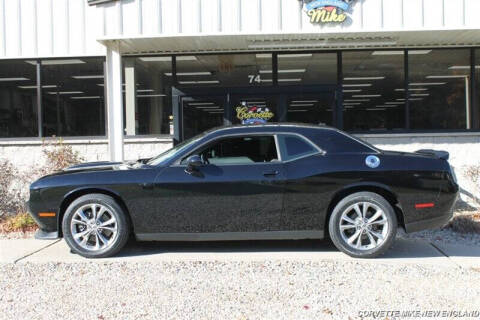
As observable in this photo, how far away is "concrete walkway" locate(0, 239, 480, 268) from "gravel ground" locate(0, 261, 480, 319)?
225mm

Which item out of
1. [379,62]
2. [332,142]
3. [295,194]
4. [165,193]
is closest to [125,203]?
[165,193]

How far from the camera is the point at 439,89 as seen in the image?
32.8ft

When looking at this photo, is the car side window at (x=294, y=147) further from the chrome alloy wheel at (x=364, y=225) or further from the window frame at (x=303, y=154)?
the chrome alloy wheel at (x=364, y=225)

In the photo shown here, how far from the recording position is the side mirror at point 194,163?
18.3 ft

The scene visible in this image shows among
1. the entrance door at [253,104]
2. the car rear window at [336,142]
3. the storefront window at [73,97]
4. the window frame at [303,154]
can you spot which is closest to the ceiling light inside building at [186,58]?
the entrance door at [253,104]

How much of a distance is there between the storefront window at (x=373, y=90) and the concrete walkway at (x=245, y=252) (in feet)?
12.1

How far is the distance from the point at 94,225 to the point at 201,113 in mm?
4566

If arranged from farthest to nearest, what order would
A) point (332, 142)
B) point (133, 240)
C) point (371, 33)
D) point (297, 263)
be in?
point (371, 33), point (133, 240), point (332, 142), point (297, 263)

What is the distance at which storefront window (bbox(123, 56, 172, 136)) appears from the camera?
10.1m

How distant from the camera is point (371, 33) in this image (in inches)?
333

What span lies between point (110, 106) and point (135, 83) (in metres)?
1.19

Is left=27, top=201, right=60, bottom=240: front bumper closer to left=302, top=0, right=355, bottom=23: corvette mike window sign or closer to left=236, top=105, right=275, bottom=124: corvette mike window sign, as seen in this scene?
left=236, top=105, right=275, bottom=124: corvette mike window sign

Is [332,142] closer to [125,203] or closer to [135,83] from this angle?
[125,203]

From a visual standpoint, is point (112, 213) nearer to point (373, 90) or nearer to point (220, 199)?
point (220, 199)
